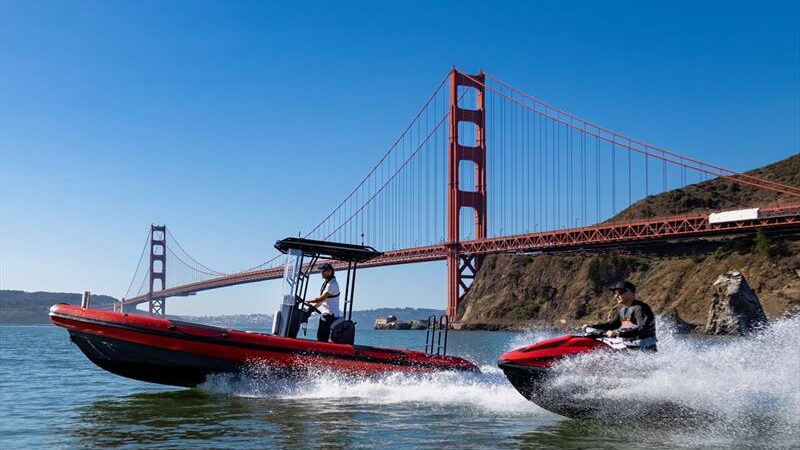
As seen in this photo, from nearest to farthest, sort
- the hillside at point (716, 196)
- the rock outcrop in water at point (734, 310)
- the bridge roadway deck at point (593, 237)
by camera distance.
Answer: the rock outcrop in water at point (734, 310) → the bridge roadway deck at point (593, 237) → the hillside at point (716, 196)

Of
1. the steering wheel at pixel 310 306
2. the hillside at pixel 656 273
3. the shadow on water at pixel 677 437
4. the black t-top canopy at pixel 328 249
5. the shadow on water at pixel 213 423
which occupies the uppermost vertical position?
the hillside at pixel 656 273

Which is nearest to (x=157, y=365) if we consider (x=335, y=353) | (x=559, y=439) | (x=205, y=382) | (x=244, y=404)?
(x=205, y=382)

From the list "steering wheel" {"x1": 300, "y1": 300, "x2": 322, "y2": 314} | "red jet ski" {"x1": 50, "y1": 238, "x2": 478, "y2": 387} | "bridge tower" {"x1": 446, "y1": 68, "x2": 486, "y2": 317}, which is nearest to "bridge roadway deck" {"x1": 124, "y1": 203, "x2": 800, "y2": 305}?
"bridge tower" {"x1": 446, "y1": 68, "x2": 486, "y2": 317}

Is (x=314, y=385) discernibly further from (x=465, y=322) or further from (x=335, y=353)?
(x=465, y=322)

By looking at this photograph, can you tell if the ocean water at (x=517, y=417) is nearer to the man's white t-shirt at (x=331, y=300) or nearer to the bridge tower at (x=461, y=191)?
the man's white t-shirt at (x=331, y=300)

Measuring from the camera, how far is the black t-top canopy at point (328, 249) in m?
11.4

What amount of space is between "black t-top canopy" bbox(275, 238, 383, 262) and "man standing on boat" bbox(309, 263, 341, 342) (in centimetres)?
39

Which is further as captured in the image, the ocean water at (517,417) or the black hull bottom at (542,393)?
the black hull bottom at (542,393)

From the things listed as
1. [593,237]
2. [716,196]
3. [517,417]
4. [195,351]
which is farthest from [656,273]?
[517,417]

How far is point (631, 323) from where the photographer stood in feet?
26.6

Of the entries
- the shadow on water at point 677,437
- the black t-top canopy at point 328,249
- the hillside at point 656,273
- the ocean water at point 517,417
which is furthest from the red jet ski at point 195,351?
the hillside at point 656,273

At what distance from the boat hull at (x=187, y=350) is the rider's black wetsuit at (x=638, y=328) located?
13.2ft

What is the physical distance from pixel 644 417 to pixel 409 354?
406 centimetres

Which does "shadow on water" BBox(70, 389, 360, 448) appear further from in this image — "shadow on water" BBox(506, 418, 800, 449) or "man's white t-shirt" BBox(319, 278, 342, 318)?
"shadow on water" BBox(506, 418, 800, 449)
